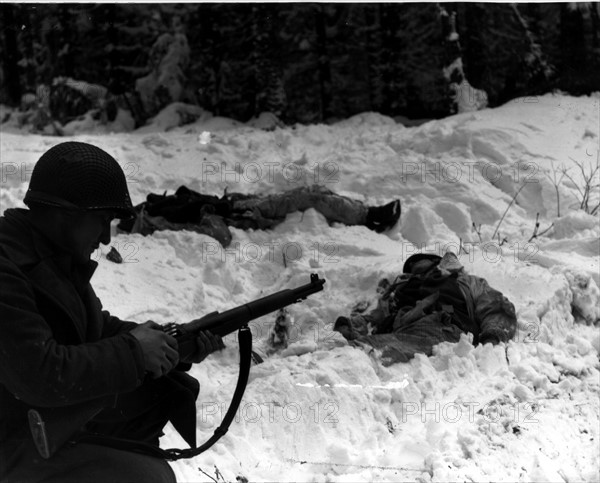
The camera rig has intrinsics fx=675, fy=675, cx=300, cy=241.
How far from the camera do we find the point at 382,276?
17.1 feet

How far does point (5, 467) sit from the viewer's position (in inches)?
62.9

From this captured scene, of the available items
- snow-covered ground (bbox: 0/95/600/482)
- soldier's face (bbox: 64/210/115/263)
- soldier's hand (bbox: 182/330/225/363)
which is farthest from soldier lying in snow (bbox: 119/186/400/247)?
soldier's face (bbox: 64/210/115/263)

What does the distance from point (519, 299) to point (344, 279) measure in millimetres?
1370

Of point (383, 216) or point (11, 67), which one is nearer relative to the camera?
point (383, 216)

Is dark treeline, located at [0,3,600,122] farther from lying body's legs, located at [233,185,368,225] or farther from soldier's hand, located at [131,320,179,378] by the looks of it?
soldier's hand, located at [131,320,179,378]

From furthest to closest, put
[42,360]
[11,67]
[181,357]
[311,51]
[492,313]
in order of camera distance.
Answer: [11,67]
[311,51]
[492,313]
[181,357]
[42,360]

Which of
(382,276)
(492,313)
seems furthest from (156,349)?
(382,276)

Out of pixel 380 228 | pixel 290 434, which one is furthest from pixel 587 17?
pixel 290 434

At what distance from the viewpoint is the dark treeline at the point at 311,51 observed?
9141mm

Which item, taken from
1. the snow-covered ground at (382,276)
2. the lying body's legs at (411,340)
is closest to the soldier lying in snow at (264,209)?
the snow-covered ground at (382,276)

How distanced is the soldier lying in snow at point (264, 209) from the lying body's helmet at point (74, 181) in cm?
441

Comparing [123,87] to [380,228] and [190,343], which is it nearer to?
[380,228]

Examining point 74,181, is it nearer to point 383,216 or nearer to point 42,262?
point 42,262

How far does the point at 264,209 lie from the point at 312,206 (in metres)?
0.46
